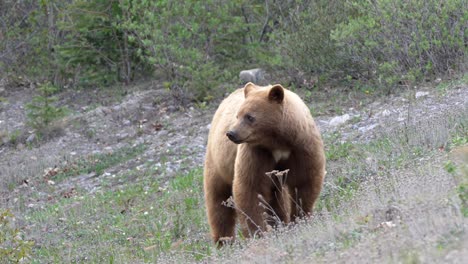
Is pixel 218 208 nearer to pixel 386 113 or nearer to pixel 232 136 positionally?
pixel 232 136

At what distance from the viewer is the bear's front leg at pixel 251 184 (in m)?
7.07

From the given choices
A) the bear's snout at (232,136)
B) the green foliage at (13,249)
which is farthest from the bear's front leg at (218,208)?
the green foliage at (13,249)

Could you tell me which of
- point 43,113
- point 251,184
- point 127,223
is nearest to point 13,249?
point 127,223

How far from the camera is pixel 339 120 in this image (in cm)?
1248

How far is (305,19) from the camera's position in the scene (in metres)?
15.9

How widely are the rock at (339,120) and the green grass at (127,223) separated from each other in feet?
7.70

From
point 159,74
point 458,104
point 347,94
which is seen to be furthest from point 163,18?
point 458,104

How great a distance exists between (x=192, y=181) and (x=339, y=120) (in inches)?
110

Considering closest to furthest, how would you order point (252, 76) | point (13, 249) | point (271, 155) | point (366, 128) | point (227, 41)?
point (271, 155)
point (13, 249)
point (366, 128)
point (252, 76)
point (227, 41)

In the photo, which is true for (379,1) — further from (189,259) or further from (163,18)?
(189,259)

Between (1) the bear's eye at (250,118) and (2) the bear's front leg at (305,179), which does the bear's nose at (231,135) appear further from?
(2) the bear's front leg at (305,179)

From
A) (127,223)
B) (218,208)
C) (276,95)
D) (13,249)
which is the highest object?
(276,95)

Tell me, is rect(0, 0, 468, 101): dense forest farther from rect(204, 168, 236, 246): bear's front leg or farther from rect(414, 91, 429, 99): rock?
rect(204, 168, 236, 246): bear's front leg

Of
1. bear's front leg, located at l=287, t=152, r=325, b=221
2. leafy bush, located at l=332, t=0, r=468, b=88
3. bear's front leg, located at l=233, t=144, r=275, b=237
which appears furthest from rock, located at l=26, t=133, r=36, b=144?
bear's front leg, located at l=287, t=152, r=325, b=221
